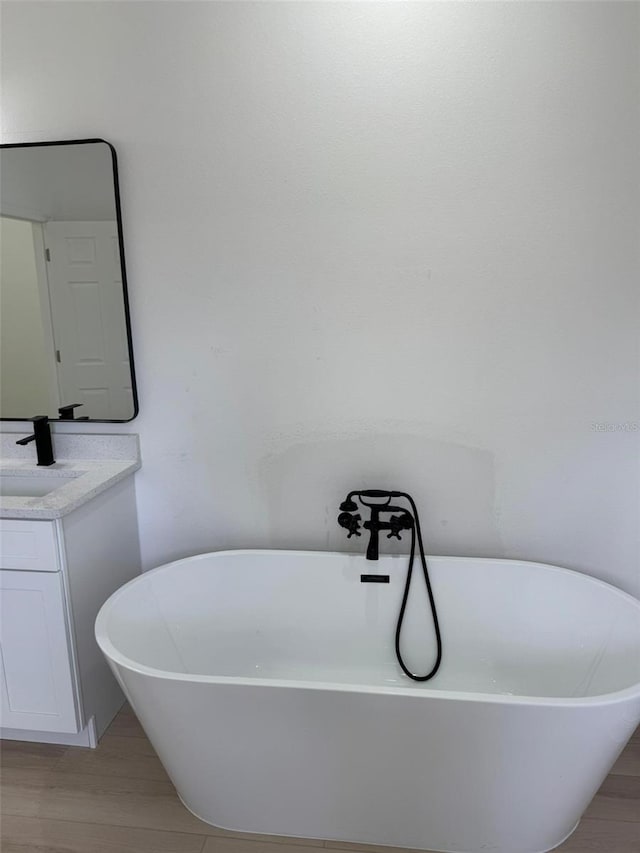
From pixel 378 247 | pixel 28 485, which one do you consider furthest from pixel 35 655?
pixel 378 247

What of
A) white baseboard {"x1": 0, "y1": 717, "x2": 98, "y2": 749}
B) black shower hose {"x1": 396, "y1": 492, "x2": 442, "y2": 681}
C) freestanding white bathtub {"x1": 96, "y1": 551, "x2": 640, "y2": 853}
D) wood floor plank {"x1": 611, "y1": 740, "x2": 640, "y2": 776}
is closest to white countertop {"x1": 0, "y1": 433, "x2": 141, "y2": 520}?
freestanding white bathtub {"x1": 96, "y1": 551, "x2": 640, "y2": 853}

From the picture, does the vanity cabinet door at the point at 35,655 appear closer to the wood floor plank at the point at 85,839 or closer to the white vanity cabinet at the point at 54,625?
the white vanity cabinet at the point at 54,625

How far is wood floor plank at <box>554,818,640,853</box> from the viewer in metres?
1.66

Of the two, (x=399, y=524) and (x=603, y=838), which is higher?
(x=399, y=524)

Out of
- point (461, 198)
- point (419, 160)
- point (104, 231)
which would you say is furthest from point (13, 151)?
point (461, 198)

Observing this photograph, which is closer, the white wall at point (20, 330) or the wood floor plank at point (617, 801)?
the wood floor plank at point (617, 801)

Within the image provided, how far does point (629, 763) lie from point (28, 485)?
2325 mm

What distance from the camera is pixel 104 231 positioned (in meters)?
2.17

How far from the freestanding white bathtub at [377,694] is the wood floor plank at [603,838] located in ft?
0.14

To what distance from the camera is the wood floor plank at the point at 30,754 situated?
6.64 feet

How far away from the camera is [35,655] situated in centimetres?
196

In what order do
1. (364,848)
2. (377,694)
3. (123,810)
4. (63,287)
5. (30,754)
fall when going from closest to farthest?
(377,694) < (364,848) < (123,810) < (30,754) < (63,287)

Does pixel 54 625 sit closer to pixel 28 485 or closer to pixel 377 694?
pixel 28 485

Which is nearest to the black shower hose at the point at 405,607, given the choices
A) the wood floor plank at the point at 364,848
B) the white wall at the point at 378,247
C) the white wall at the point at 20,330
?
the white wall at the point at 378,247
